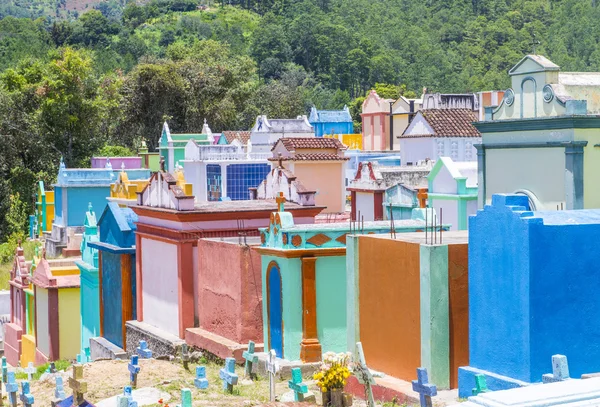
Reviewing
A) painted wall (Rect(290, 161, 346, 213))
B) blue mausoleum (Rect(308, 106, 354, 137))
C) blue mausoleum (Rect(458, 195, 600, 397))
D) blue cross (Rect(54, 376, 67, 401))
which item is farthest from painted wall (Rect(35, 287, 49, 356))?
blue mausoleum (Rect(308, 106, 354, 137))

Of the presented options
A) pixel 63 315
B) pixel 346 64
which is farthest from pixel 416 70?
pixel 63 315

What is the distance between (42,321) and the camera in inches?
1113

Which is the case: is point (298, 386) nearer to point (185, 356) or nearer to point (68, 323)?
point (185, 356)

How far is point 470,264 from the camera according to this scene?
13.7 metres

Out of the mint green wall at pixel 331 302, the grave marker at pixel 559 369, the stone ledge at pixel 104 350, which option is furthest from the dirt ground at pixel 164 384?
the grave marker at pixel 559 369

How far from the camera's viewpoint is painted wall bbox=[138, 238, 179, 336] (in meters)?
21.6

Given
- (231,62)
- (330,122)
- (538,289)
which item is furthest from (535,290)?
(231,62)

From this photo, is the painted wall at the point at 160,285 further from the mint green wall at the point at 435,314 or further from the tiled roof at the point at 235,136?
the tiled roof at the point at 235,136

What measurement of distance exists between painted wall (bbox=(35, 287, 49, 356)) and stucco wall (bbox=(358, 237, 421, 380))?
13521 millimetres

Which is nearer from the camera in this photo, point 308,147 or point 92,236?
point 92,236

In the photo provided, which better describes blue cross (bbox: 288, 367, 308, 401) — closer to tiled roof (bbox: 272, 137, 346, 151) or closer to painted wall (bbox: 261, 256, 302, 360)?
painted wall (bbox: 261, 256, 302, 360)

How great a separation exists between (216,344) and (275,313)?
1.73 metres

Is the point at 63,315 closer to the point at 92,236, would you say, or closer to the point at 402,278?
the point at 92,236

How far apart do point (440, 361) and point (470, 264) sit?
1.51 m
